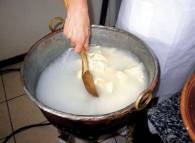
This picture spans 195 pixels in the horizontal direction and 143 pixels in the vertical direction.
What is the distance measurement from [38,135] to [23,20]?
3.22 ft

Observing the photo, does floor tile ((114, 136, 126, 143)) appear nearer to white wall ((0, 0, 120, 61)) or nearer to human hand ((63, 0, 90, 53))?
human hand ((63, 0, 90, 53))

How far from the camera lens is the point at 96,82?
38.4 inches

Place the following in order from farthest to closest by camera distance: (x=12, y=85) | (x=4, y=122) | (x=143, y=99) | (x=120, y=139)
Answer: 1. (x=12, y=85)
2. (x=4, y=122)
3. (x=120, y=139)
4. (x=143, y=99)

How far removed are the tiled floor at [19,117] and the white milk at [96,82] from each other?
580 millimetres

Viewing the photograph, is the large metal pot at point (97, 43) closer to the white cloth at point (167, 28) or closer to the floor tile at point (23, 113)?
the white cloth at point (167, 28)

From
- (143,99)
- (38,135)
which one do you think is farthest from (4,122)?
(143,99)

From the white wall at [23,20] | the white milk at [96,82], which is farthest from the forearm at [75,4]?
the white wall at [23,20]

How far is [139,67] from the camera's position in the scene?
1.02 meters

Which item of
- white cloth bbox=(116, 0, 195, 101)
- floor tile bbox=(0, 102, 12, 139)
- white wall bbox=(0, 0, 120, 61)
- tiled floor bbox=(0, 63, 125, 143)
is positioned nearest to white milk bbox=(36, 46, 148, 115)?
white cloth bbox=(116, 0, 195, 101)

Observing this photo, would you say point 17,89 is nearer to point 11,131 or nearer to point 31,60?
point 11,131

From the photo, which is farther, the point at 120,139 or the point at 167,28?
the point at 120,139

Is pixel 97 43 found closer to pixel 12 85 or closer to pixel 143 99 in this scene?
pixel 143 99

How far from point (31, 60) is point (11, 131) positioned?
83 centimetres

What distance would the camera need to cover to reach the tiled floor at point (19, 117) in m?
1.44
